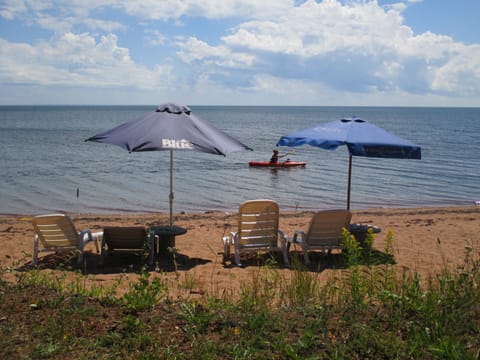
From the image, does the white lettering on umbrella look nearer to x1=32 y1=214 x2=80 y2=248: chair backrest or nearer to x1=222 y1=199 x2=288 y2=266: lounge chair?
x1=222 y1=199 x2=288 y2=266: lounge chair

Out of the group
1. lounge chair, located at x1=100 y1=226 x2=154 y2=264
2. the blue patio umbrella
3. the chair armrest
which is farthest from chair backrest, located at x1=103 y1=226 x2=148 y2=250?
the blue patio umbrella

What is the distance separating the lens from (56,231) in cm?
755

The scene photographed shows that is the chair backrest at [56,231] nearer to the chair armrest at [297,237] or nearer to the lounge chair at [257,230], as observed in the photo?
the lounge chair at [257,230]

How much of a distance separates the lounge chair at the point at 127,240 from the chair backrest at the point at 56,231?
0.52 metres

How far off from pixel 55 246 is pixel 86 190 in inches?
452

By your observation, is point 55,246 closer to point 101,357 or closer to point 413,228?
point 101,357

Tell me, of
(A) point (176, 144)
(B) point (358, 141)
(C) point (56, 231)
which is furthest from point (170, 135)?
(B) point (358, 141)

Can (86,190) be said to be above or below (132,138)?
below

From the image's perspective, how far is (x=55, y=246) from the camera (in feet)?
24.8

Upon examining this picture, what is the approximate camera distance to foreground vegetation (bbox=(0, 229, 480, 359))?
12.4ft

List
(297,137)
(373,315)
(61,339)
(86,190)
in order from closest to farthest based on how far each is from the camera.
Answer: (61,339), (373,315), (297,137), (86,190)

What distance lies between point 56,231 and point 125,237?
1115 mm

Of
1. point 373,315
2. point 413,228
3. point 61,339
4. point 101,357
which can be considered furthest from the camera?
point 413,228

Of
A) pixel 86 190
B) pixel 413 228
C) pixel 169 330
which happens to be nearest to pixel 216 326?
pixel 169 330
